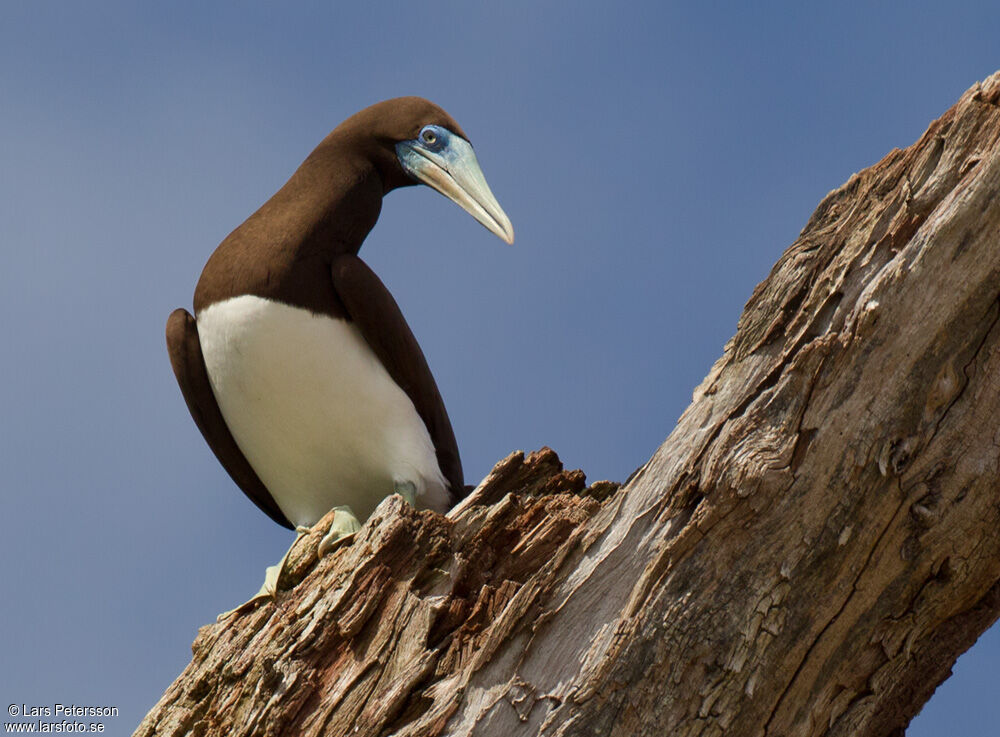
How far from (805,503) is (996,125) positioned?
1412 millimetres

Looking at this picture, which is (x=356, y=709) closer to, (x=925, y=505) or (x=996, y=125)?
(x=925, y=505)

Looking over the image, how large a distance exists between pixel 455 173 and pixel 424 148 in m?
0.23

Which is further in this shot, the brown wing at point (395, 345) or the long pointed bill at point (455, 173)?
the long pointed bill at point (455, 173)

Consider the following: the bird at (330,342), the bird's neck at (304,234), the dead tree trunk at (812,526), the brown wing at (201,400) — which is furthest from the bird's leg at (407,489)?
the dead tree trunk at (812,526)

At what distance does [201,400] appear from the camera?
6148mm

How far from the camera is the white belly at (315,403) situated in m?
5.64

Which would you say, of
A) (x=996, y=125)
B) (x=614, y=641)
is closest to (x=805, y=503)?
(x=614, y=641)

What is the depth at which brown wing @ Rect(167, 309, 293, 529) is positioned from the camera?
6.02 meters

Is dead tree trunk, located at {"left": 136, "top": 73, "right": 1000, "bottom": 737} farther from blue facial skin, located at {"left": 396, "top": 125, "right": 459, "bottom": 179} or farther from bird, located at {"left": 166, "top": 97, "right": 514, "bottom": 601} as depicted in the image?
blue facial skin, located at {"left": 396, "top": 125, "right": 459, "bottom": 179}

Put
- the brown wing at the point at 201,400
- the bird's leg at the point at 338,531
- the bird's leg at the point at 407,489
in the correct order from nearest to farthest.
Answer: the bird's leg at the point at 338,531
the bird's leg at the point at 407,489
the brown wing at the point at 201,400

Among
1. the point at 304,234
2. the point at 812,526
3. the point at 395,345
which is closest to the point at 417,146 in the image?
the point at 304,234

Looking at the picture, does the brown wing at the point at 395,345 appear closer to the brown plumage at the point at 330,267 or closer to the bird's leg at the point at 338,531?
the brown plumage at the point at 330,267

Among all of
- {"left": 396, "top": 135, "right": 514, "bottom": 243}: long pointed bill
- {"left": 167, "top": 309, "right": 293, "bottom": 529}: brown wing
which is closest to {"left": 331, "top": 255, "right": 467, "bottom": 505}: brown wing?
{"left": 396, "top": 135, "right": 514, "bottom": 243}: long pointed bill

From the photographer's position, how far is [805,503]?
3.93 m
